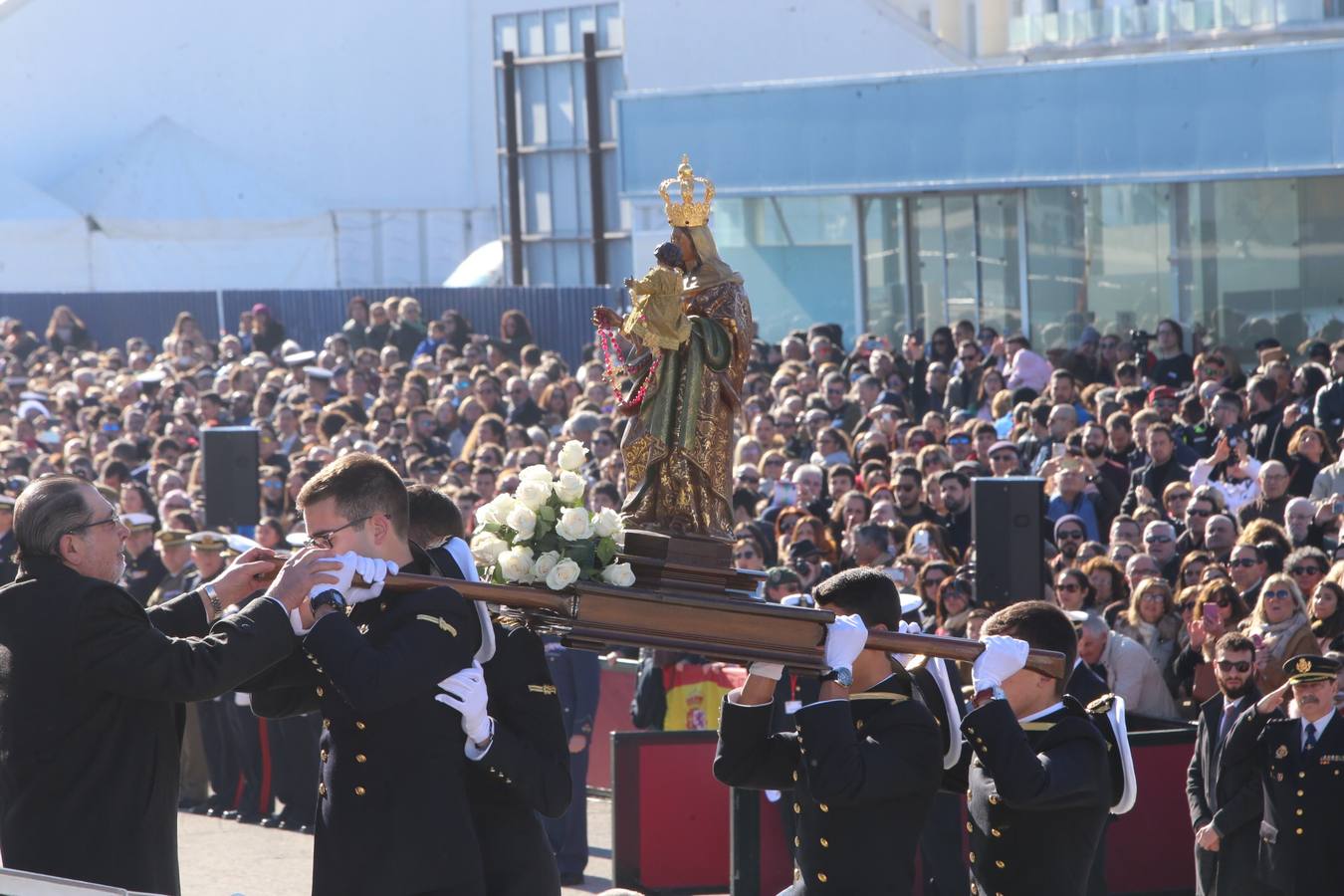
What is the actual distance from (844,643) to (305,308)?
24142mm

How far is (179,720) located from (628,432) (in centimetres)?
262

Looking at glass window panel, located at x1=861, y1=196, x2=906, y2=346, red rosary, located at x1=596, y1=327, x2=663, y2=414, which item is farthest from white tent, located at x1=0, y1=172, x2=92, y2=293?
red rosary, located at x1=596, y1=327, x2=663, y2=414

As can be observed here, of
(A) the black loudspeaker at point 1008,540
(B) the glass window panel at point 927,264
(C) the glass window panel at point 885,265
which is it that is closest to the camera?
(A) the black loudspeaker at point 1008,540

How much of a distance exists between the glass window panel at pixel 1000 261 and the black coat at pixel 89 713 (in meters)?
17.1

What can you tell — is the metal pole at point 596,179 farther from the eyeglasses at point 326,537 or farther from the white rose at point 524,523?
the eyeglasses at point 326,537

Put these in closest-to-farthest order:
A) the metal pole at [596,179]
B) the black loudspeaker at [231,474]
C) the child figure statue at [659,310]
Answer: the child figure statue at [659,310]
the black loudspeaker at [231,474]
the metal pole at [596,179]

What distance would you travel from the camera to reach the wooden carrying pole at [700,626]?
5430 mm

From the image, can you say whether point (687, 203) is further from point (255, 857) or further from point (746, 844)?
point (255, 857)

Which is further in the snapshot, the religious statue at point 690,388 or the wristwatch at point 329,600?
the religious statue at point 690,388

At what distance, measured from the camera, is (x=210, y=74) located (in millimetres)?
42281

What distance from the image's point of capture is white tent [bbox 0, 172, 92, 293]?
3825cm

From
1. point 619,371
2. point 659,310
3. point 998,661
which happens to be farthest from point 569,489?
point 619,371

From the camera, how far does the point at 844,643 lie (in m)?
5.40

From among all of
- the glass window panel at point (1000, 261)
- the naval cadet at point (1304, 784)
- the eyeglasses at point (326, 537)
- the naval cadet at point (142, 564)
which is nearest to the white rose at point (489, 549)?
the eyeglasses at point (326, 537)
